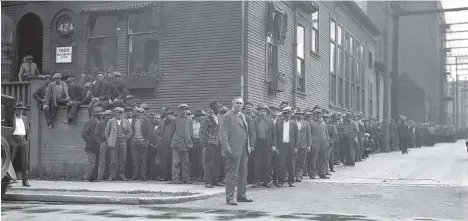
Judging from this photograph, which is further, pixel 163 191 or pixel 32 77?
pixel 32 77

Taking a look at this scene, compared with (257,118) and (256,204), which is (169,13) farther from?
(256,204)

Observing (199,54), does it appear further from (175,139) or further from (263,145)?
(263,145)

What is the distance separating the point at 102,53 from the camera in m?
18.3

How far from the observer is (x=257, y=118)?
13547 millimetres

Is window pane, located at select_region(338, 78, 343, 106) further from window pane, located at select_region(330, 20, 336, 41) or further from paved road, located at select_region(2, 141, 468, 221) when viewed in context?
paved road, located at select_region(2, 141, 468, 221)

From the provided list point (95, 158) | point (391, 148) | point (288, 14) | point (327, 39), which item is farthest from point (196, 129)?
point (391, 148)

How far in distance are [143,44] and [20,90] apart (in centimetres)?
A: 394

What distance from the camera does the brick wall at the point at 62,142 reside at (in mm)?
16203

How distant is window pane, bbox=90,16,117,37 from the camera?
18.1m

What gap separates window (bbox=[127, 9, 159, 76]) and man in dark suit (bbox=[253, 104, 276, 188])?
5.07 metres

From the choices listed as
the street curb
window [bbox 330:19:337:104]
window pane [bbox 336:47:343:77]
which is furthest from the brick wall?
window pane [bbox 336:47:343:77]

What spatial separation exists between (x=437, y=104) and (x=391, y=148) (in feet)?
127

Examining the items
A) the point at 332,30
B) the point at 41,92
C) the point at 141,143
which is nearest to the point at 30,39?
the point at 41,92

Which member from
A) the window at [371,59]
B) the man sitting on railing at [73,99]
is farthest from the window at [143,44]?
the window at [371,59]
